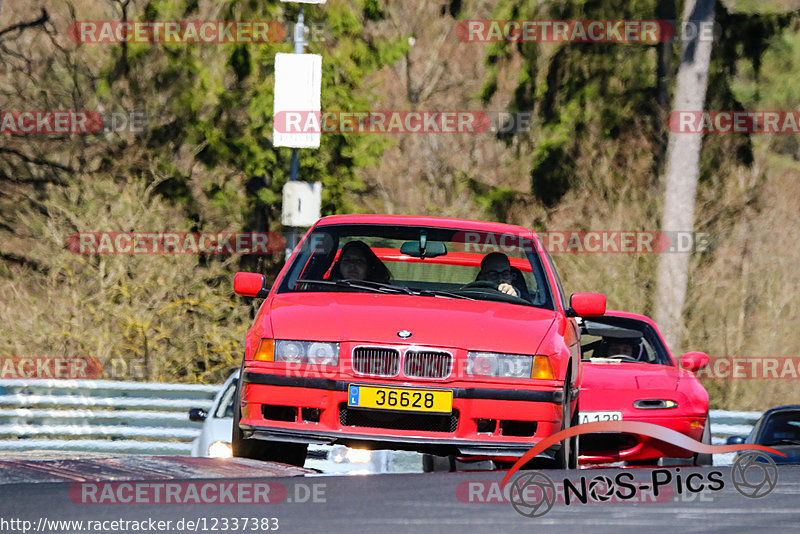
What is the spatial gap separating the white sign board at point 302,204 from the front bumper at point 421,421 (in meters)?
10.6

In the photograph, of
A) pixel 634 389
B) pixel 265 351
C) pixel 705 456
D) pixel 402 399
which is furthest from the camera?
pixel 705 456

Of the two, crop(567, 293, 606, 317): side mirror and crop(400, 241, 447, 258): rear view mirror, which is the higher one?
crop(400, 241, 447, 258): rear view mirror

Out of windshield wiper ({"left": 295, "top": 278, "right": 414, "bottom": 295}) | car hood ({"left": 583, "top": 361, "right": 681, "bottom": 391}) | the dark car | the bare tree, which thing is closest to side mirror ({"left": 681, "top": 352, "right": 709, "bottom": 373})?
car hood ({"left": 583, "top": 361, "right": 681, "bottom": 391})

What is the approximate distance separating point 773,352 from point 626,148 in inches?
299

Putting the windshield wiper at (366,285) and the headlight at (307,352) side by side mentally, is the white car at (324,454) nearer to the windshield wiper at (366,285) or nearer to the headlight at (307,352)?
the windshield wiper at (366,285)

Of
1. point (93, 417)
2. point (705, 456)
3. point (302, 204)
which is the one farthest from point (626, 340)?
point (93, 417)

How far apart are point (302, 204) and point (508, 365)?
426 inches

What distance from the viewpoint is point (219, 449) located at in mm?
11016

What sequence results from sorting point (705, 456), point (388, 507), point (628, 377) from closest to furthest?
1. point (388, 507)
2. point (705, 456)
3. point (628, 377)

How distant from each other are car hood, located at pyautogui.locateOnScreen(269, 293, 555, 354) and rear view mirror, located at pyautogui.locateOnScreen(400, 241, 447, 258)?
38.0 inches

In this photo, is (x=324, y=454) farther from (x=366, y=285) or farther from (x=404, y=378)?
(x=404, y=378)

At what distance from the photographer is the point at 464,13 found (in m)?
28.1

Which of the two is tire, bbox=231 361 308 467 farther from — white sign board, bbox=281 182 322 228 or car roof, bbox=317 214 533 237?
white sign board, bbox=281 182 322 228

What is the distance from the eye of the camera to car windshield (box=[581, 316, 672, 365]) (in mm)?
11883
